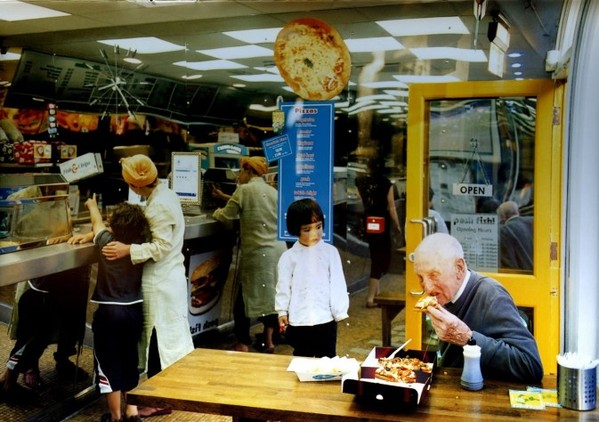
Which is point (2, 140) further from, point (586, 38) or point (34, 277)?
point (586, 38)

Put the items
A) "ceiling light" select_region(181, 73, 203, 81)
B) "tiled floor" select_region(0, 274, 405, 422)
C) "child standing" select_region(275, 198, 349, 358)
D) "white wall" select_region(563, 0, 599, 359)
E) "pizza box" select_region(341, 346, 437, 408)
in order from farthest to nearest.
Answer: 1. "ceiling light" select_region(181, 73, 203, 81)
2. "tiled floor" select_region(0, 274, 405, 422)
3. "child standing" select_region(275, 198, 349, 358)
4. "white wall" select_region(563, 0, 599, 359)
5. "pizza box" select_region(341, 346, 437, 408)

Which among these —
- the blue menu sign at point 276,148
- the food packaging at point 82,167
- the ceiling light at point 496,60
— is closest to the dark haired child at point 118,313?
the food packaging at point 82,167

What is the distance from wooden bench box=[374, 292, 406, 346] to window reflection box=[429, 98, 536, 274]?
20.7 inches

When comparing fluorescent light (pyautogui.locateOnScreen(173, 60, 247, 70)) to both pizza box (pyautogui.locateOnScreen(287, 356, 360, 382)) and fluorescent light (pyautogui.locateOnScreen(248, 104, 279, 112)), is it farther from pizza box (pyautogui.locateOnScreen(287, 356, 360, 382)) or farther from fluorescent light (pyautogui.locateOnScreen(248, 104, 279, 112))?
pizza box (pyautogui.locateOnScreen(287, 356, 360, 382))

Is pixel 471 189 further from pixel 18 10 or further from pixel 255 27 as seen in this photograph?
pixel 18 10

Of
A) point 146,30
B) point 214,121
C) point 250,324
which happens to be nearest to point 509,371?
point 250,324

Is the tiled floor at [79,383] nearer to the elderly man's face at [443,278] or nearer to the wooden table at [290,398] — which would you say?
the elderly man's face at [443,278]

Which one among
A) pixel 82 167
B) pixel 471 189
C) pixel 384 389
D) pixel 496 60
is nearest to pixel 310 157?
pixel 471 189

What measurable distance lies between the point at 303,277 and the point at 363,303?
47 centimetres

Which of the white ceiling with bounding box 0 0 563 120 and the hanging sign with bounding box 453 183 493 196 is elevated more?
the white ceiling with bounding box 0 0 563 120

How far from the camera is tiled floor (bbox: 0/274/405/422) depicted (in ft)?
13.9

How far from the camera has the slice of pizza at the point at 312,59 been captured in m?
4.26

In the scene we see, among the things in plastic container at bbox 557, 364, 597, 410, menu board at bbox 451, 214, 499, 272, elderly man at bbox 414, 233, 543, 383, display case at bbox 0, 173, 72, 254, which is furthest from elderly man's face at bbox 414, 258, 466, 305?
display case at bbox 0, 173, 72, 254

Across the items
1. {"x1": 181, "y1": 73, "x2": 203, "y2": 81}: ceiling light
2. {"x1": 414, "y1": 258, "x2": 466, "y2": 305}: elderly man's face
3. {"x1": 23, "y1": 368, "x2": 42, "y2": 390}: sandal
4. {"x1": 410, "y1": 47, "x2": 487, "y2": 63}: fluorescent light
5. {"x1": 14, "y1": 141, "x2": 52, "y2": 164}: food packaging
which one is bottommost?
{"x1": 23, "y1": 368, "x2": 42, "y2": 390}: sandal
